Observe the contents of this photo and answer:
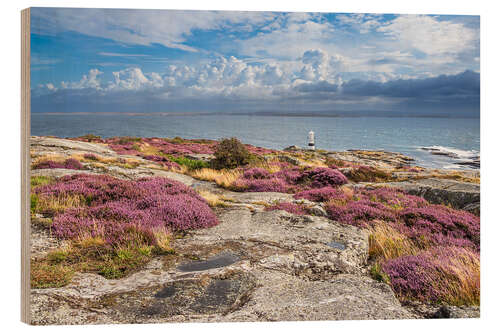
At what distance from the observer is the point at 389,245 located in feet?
19.1

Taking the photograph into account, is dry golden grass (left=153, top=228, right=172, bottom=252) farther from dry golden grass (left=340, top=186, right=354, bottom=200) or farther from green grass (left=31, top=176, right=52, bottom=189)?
dry golden grass (left=340, top=186, right=354, bottom=200)

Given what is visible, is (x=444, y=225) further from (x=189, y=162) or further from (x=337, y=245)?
(x=189, y=162)

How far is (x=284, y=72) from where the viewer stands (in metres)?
6.78

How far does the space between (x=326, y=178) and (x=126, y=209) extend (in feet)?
15.7

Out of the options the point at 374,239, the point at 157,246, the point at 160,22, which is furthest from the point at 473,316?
the point at 160,22

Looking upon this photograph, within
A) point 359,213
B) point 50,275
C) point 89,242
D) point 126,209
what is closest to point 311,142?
point 359,213

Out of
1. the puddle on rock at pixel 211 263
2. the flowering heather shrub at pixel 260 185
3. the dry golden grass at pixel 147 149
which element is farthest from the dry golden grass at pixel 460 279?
the dry golden grass at pixel 147 149

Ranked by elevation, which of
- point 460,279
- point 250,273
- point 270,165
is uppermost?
point 270,165

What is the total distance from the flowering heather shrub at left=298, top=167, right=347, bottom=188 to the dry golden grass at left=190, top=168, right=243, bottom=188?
1970 mm

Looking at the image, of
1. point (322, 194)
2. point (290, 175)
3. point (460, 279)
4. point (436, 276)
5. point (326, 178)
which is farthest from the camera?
point (290, 175)

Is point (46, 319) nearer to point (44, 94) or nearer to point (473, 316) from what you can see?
point (44, 94)

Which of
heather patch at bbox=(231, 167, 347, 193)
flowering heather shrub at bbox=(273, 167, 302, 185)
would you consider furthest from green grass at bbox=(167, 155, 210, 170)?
flowering heather shrub at bbox=(273, 167, 302, 185)

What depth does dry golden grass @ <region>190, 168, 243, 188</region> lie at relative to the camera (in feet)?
27.7

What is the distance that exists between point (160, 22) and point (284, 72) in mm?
2663
